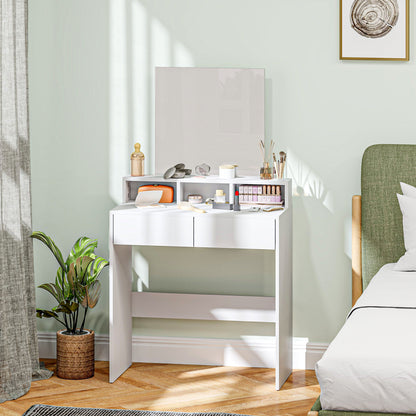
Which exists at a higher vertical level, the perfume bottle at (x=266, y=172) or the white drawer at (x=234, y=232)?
the perfume bottle at (x=266, y=172)

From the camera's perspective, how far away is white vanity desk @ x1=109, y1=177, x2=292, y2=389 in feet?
11.8

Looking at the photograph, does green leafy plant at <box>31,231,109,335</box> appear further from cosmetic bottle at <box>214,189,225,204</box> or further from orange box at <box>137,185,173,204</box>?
cosmetic bottle at <box>214,189,225,204</box>

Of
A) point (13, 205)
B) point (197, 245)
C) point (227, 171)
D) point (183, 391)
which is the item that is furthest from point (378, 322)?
point (13, 205)

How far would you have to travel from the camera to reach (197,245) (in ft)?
11.9

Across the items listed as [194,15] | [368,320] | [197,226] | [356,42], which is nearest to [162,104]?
[194,15]

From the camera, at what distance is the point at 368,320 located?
8.37 ft

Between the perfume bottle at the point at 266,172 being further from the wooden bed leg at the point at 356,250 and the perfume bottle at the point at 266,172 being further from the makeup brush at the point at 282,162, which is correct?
the wooden bed leg at the point at 356,250

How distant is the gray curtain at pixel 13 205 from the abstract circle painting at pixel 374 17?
1.75 metres

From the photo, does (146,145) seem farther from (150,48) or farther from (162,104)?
(150,48)

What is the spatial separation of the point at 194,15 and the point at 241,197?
1060 mm

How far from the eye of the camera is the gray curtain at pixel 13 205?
352 cm

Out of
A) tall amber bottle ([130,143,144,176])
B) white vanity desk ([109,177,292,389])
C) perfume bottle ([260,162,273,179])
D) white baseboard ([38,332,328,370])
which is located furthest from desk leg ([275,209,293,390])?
tall amber bottle ([130,143,144,176])

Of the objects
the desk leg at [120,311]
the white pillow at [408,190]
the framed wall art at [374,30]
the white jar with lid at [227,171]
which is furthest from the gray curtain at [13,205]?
the white pillow at [408,190]

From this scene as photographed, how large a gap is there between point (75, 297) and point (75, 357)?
32 centimetres
